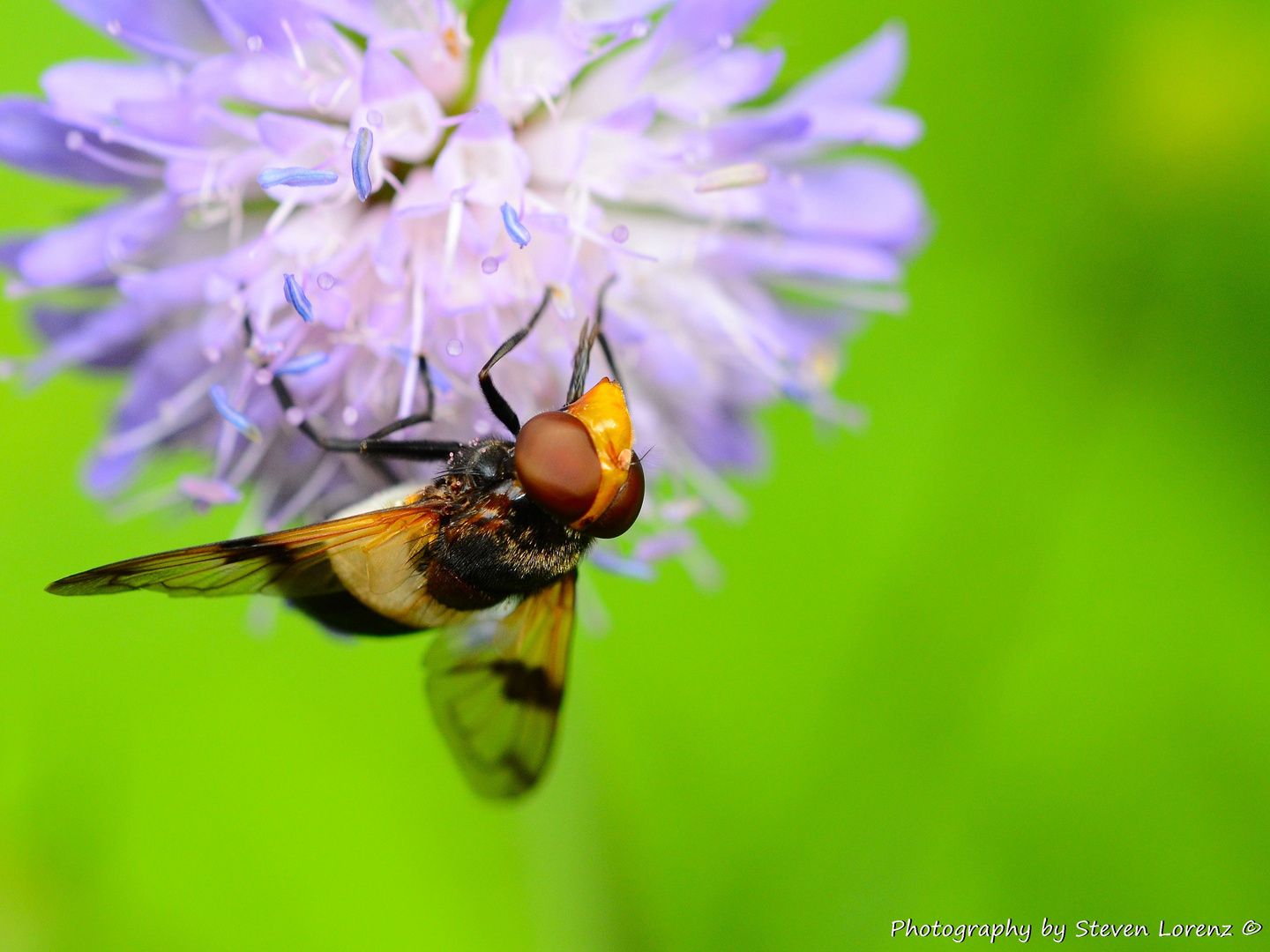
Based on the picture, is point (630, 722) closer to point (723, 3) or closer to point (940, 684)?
point (940, 684)

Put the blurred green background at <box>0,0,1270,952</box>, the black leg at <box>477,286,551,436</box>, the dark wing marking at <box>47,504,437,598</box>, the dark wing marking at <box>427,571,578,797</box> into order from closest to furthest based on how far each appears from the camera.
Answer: the dark wing marking at <box>47,504,437,598</box> → the black leg at <box>477,286,551,436</box> → the dark wing marking at <box>427,571,578,797</box> → the blurred green background at <box>0,0,1270,952</box>

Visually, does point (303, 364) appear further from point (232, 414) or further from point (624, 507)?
point (624, 507)

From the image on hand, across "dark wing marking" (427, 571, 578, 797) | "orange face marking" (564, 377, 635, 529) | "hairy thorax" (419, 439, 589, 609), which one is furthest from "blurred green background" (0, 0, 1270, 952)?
"orange face marking" (564, 377, 635, 529)

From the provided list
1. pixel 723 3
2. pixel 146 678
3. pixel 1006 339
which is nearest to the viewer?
pixel 723 3

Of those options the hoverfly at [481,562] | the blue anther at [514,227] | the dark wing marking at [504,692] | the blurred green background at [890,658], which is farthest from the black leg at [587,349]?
the blurred green background at [890,658]

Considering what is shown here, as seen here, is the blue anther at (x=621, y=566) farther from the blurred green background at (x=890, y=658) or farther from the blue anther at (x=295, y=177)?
the blue anther at (x=295, y=177)

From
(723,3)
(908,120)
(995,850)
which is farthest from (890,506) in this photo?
(723,3)

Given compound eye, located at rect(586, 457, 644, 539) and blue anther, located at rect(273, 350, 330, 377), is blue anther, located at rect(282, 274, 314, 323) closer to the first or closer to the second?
blue anther, located at rect(273, 350, 330, 377)
